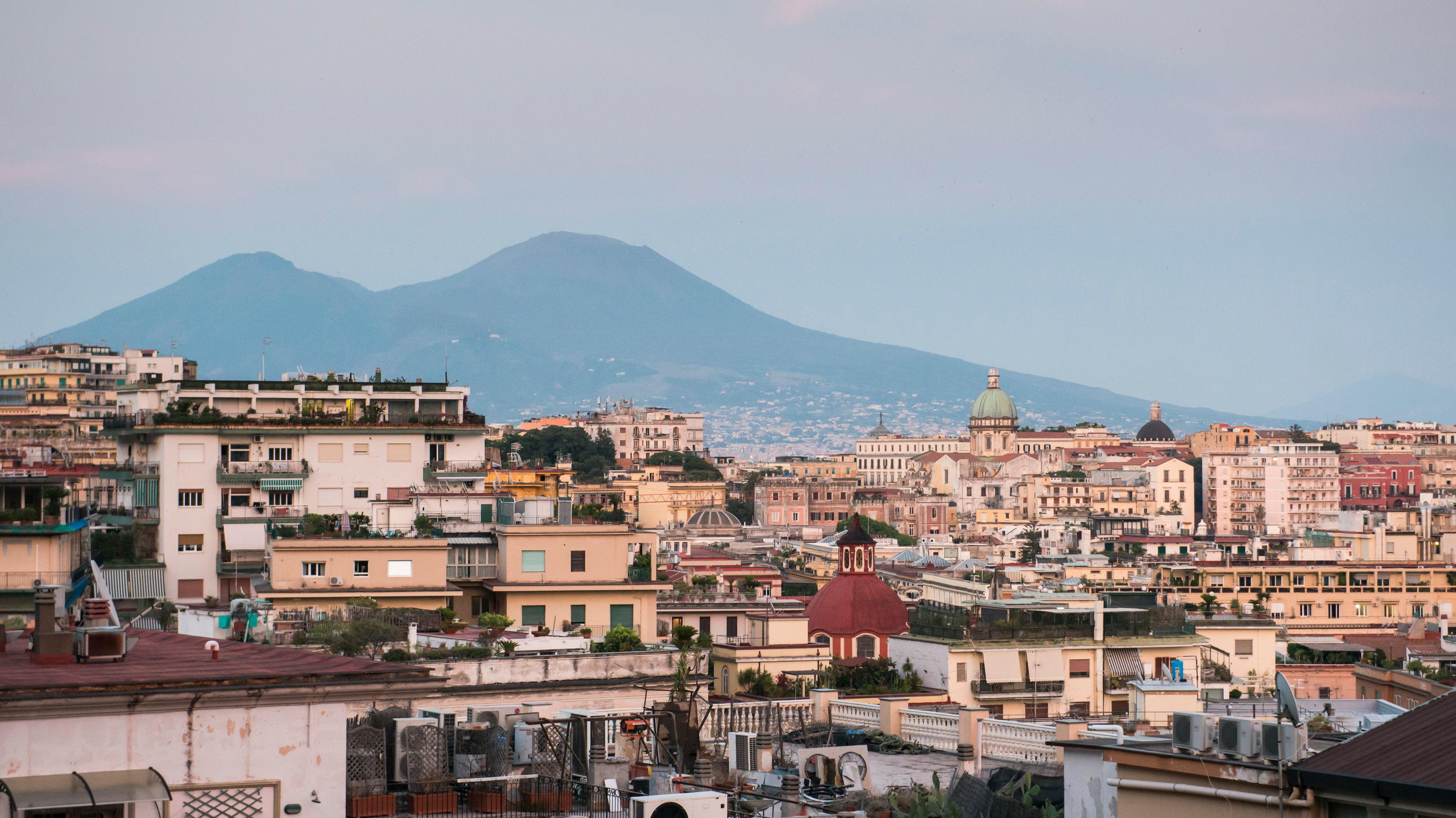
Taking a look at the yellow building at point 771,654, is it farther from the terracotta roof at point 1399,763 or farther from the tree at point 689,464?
the tree at point 689,464

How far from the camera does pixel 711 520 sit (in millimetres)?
149875

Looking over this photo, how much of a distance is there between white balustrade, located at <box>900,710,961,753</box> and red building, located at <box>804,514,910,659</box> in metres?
21.7

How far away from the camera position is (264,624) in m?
30.8

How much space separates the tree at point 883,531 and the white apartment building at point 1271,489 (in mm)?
31217

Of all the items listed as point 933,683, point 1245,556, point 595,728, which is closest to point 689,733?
point 595,728

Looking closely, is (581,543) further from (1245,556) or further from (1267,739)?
(1245,556)

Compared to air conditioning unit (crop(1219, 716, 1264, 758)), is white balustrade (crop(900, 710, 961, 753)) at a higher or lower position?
lower

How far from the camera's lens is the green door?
137 ft

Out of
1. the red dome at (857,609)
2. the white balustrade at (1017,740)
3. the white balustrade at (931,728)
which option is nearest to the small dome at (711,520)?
the red dome at (857,609)

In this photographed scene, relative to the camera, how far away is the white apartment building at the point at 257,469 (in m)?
48.0

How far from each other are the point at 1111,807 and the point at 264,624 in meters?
19.1

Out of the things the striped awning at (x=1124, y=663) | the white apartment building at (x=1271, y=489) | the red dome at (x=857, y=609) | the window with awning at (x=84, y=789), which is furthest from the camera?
the white apartment building at (x=1271, y=489)

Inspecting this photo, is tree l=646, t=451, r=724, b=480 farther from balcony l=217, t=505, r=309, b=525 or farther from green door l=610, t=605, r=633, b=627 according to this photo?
green door l=610, t=605, r=633, b=627

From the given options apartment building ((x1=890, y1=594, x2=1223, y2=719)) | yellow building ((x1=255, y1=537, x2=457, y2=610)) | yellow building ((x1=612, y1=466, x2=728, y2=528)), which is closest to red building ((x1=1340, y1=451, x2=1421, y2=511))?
yellow building ((x1=612, y1=466, x2=728, y2=528))
